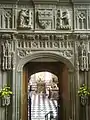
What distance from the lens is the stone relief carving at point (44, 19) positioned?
8367 millimetres

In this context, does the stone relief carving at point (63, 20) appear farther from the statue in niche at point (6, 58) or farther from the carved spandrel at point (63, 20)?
the statue in niche at point (6, 58)

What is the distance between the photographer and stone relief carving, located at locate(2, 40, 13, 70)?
324 inches

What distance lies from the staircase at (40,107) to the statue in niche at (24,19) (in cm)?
540

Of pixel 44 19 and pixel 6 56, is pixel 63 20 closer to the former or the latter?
pixel 44 19

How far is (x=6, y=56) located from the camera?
824 cm

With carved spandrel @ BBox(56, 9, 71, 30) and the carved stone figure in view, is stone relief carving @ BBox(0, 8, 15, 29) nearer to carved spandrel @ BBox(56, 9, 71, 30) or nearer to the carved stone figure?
carved spandrel @ BBox(56, 9, 71, 30)

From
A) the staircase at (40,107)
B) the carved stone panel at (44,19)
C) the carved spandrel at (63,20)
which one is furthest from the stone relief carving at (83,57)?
the staircase at (40,107)

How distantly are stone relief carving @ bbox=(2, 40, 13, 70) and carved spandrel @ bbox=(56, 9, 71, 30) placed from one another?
1544mm

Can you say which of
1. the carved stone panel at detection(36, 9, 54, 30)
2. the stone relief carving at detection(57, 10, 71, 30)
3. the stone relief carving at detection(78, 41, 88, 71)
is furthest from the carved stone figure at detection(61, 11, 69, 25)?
the stone relief carving at detection(78, 41, 88, 71)

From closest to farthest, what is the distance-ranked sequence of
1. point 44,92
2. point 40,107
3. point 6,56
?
point 6,56 → point 40,107 → point 44,92

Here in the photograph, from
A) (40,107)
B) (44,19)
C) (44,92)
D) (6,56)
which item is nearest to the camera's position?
(6,56)

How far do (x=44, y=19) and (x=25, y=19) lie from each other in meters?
0.55

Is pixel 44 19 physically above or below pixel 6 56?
above

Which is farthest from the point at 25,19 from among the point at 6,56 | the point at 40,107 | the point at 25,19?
the point at 40,107
